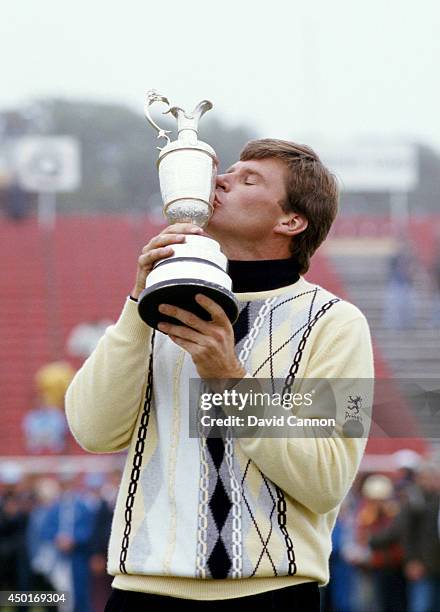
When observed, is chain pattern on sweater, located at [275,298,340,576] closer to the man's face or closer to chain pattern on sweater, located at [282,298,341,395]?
chain pattern on sweater, located at [282,298,341,395]

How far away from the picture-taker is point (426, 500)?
933 centimetres

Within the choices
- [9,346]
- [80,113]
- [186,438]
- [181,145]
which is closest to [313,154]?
[181,145]

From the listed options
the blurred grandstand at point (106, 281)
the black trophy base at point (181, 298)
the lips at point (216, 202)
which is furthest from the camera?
the blurred grandstand at point (106, 281)

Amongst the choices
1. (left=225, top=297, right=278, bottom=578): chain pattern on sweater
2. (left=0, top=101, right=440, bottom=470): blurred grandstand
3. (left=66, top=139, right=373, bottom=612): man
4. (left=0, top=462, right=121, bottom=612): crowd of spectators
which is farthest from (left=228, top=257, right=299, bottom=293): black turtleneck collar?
(left=0, top=101, right=440, bottom=470): blurred grandstand

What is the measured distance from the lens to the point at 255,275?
2586 mm

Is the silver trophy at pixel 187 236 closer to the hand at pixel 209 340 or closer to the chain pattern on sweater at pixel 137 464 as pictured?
the hand at pixel 209 340

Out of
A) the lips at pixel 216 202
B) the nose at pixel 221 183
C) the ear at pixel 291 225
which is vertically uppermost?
the nose at pixel 221 183

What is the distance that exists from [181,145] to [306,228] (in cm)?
34

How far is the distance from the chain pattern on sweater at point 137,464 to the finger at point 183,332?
8.7 inches

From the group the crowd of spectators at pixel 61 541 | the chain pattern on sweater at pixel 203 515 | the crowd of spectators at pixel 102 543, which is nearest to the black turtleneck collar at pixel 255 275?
the chain pattern on sweater at pixel 203 515

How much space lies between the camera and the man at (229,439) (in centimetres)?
230

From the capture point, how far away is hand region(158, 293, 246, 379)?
7.48ft

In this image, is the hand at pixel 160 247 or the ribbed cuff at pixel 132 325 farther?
the ribbed cuff at pixel 132 325

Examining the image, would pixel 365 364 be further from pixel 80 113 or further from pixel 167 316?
pixel 80 113
